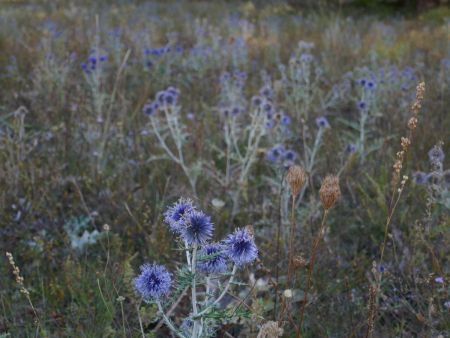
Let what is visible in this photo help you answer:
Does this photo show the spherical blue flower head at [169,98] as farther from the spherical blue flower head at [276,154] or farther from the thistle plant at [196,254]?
the thistle plant at [196,254]

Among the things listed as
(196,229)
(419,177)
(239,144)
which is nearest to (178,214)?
(196,229)

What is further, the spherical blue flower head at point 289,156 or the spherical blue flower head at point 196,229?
the spherical blue flower head at point 289,156

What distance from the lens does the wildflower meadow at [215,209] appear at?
168cm

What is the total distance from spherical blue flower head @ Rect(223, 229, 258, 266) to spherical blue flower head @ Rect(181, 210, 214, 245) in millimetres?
55

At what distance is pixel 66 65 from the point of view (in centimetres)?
441

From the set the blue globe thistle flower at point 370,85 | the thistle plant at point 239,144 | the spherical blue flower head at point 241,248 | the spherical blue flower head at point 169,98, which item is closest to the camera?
the spherical blue flower head at point 241,248

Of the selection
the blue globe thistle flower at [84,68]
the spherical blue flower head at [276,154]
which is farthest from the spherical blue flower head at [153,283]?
the blue globe thistle flower at [84,68]

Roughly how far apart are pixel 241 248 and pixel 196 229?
11 centimetres

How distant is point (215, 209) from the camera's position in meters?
2.66

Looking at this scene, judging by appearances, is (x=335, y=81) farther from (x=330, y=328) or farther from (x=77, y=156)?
(x=330, y=328)

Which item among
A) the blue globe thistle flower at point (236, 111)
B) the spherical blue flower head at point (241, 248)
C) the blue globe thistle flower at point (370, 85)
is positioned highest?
the spherical blue flower head at point (241, 248)

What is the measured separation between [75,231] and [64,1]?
431 inches

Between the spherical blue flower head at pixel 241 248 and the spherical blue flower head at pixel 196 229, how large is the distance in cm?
5

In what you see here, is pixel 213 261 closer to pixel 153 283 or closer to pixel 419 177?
pixel 153 283
